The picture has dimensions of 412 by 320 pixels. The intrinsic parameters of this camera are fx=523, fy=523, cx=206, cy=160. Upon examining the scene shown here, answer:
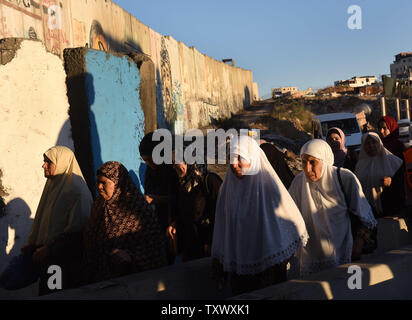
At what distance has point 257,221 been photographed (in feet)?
10.2

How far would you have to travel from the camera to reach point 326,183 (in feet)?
11.5

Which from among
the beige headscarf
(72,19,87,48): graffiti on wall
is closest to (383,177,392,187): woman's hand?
the beige headscarf

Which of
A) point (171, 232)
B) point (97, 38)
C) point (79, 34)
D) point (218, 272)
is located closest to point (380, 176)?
point (171, 232)

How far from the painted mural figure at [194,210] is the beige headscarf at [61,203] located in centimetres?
71

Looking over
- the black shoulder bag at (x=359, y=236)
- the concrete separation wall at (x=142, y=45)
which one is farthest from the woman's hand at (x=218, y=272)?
the concrete separation wall at (x=142, y=45)

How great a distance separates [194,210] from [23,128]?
190cm

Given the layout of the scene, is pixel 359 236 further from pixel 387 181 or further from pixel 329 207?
pixel 387 181

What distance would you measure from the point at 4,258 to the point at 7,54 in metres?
1.78

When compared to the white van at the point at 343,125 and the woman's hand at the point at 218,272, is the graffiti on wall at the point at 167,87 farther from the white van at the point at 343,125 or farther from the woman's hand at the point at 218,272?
the woman's hand at the point at 218,272

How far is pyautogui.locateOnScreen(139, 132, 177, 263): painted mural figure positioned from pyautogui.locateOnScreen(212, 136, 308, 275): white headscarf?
3.68 ft

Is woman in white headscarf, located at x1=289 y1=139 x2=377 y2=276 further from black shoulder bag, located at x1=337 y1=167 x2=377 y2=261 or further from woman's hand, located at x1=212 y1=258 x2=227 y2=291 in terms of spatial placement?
Result: woman's hand, located at x1=212 y1=258 x2=227 y2=291

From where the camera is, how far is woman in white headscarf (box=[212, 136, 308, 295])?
308 centimetres

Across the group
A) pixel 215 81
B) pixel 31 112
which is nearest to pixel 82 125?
pixel 31 112
